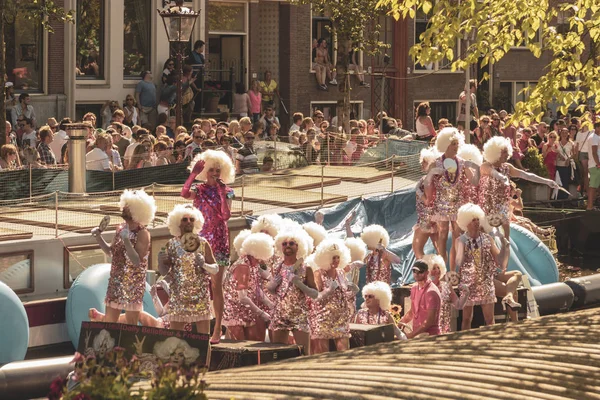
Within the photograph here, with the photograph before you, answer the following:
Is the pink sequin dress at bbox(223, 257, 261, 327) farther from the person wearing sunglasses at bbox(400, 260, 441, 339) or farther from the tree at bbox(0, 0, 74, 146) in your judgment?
the tree at bbox(0, 0, 74, 146)

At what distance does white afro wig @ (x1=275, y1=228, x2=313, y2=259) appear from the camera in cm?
1148

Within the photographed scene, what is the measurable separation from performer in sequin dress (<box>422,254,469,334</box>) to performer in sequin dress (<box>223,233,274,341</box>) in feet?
6.78

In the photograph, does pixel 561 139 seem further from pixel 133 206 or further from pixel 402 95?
pixel 133 206

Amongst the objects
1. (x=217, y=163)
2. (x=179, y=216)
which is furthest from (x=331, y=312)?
(x=217, y=163)

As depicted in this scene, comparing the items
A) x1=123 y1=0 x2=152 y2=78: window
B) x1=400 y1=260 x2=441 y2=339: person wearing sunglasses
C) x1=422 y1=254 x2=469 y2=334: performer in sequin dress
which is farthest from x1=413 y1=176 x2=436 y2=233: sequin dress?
x1=123 y1=0 x2=152 y2=78: window

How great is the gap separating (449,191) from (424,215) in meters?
0.55

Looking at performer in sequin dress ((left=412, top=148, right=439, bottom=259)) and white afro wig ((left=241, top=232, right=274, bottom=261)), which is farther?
performer in sequin dress ((left=412, top=148, right=439, bottom=259))

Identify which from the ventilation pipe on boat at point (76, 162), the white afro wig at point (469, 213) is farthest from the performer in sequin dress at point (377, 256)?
the ventilation pipe on boat at point (76, 162)

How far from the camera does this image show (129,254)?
450 inches

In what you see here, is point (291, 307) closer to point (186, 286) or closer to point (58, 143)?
point (186, 286)

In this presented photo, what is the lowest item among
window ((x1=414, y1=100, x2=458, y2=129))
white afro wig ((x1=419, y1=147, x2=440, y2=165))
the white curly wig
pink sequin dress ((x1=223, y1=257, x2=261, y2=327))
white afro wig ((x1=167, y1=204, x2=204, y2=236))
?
pink sequin dress ((x1=223, y1=257, x2=261, y2=327))

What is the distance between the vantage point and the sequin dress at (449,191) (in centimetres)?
1515

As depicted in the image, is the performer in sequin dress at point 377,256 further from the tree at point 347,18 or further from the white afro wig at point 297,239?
the tree at point 347,18

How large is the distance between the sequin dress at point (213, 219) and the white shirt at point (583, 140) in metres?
12.6
